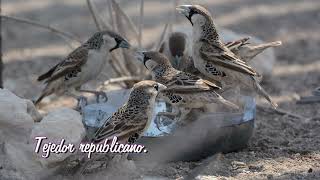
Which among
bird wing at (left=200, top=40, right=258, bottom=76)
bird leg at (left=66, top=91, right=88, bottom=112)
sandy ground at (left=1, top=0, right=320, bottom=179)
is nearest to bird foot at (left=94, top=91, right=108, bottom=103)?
bird leg at (left=66, top=91, right=88, bottom=112)

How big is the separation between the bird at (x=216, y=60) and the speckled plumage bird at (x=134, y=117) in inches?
32.4

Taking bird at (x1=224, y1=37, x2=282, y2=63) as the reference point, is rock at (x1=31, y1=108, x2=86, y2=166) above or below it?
below

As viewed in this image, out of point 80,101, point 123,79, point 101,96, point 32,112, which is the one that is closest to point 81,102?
point 80,101

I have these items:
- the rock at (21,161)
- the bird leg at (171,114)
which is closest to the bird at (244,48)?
the bird leg at (171,114)

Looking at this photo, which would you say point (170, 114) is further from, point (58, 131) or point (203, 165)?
point (58, 131)

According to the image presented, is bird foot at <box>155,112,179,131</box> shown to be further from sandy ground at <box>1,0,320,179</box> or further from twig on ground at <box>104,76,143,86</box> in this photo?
twig on ground at <box>104,76,143,86</box>

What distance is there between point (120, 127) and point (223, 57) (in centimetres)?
141

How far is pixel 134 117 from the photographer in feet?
20.9

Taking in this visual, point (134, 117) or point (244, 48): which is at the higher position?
point (244, 48)

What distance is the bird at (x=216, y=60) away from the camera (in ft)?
23.8

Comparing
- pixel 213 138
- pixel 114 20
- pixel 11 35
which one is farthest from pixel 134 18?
pixel 213 138

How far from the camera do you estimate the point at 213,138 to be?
701cm

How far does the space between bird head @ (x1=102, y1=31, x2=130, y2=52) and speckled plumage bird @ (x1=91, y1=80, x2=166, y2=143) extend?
1668 millimetres

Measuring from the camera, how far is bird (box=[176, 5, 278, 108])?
7246mm
